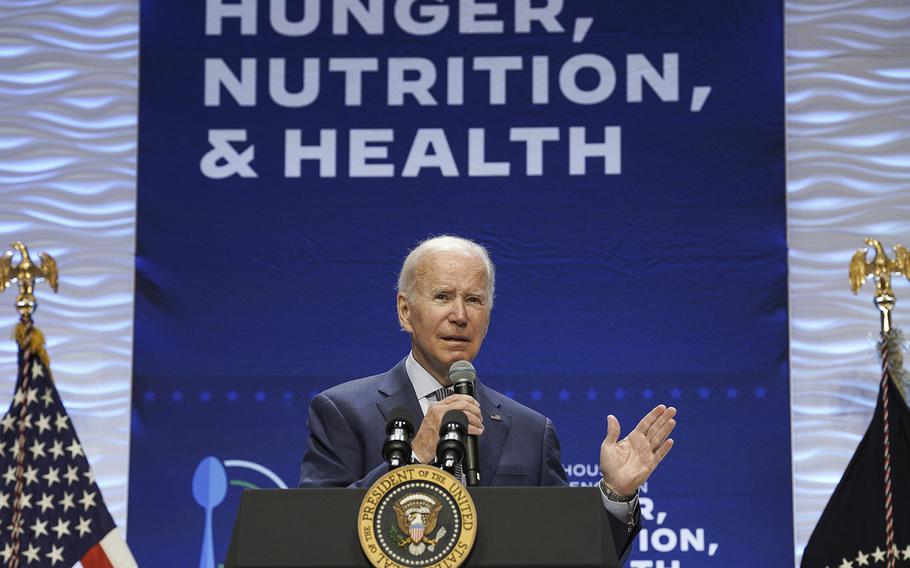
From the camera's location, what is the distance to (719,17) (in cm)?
489

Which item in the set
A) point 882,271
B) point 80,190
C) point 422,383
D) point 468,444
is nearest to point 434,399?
point 422,383

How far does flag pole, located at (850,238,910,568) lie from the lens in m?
4.04

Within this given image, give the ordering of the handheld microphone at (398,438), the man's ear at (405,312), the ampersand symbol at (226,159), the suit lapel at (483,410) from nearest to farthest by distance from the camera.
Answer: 1. the handheld microphone at (398,438)
2. the suit lapel at (483,410)
3. the man's ear at (405,312)
4. the ampersand symbol at (226,159)

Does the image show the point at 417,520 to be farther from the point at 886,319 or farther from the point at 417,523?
the point at 886,319

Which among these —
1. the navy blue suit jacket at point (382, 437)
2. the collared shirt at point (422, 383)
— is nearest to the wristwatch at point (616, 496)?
the navy blue suit jacket at point (382, 437)

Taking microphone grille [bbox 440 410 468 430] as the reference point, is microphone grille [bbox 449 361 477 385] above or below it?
above

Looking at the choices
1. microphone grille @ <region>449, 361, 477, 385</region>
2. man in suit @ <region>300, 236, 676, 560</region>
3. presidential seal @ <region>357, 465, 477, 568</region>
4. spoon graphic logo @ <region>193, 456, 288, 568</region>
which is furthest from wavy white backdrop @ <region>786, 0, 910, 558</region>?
presidential seal @ <region>357, 465, 477, 568</region>

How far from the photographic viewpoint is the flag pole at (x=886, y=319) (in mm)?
4039

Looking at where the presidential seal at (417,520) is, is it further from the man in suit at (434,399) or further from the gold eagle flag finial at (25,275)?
the gold eagle flag finial at (25,275)

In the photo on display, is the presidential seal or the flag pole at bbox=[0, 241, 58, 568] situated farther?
the flag pole at bbox=[0, 241, 58, 568]

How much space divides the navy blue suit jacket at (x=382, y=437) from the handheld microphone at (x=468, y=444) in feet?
1.21

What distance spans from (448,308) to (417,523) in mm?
1102

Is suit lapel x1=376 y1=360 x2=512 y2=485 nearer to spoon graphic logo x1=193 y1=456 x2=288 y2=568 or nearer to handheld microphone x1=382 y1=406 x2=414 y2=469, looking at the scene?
handheld microphone x1=382 y1=406 x2=414 y2=469

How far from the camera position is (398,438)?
Result: 218cm
